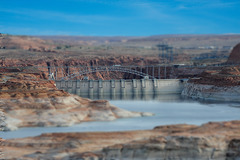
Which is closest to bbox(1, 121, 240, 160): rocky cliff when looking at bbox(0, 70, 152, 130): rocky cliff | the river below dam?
the river below dam

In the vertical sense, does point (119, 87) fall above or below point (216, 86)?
below

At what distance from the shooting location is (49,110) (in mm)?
50031

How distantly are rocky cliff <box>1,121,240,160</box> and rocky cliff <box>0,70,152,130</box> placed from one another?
9941mm

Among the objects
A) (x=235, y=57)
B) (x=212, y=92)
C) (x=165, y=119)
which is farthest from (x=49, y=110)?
(x=235, y=57)

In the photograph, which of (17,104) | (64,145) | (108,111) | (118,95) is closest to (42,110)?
(17,104)

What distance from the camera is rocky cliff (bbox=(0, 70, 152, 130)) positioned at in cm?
4803

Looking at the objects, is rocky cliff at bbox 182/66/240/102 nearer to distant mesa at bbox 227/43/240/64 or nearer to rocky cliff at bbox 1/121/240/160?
distant mesa at bbox 227/43/240/64

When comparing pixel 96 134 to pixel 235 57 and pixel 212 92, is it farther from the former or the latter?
pixel 235 57

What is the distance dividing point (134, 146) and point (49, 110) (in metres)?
17.7

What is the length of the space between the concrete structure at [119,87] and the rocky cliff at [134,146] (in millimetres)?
53323

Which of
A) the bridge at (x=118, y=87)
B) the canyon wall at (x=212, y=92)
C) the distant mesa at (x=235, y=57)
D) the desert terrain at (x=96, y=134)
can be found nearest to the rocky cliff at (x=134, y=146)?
the desert terrain at (x=96, y=134)

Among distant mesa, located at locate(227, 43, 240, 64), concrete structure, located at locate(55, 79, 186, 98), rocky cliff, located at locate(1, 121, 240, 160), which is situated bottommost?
concrete structure, located at locate(55, 79, 186, 98)

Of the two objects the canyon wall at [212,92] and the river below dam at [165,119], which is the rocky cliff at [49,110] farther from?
the canyon wall at [212,92]

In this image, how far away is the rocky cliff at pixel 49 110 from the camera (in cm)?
4803
